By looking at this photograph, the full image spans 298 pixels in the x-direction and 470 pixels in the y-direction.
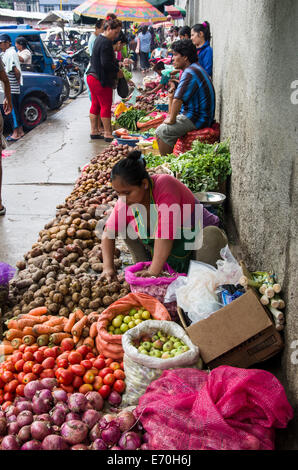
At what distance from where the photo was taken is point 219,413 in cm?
199

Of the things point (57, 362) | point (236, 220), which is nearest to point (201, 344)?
point (57, 362)

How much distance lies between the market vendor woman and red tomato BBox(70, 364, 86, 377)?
34.0 inches

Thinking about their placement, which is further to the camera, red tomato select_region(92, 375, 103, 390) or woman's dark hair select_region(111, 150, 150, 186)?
woman's dark hair select_region(111, 150, 150, 186)

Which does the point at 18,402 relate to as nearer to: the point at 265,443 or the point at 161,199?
the point at 265,443

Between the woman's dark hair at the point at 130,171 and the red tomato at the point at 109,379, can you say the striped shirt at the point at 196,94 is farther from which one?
the red tomato at the point at 109,379

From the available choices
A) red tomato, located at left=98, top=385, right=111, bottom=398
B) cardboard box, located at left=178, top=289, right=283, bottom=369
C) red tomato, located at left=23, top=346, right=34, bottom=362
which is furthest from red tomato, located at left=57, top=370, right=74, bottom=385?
cardboard box, located at left=178, top=289, right=283, bottom=369

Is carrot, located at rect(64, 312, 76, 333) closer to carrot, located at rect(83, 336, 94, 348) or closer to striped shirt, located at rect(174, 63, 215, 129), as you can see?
carrot, located at rect(83, 336, 94, 348)

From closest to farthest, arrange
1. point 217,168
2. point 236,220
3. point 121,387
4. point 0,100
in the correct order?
point 121,387 < point 236,220 < point 217,168 < point 0,100

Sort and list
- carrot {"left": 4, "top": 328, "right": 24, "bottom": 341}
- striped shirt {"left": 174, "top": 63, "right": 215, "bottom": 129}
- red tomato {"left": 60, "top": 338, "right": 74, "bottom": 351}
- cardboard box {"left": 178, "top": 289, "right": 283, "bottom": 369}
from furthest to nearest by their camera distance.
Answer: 1. striped shirt {"left": 174, "top": 63, "right": 215, "bottom": 129}
2. carrot {"left": 4, "top": 328, "right": 24, "bottom": 341}
3. red tomato {"left": 60, "top": 338, "right": 74, "bottom": 351}
4. cardboard box {"left": 178, "top": 289, "right": 283, "bottom": 369}

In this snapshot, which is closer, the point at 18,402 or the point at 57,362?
the point at 18,402

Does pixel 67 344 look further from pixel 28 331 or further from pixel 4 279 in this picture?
pixel 4 279

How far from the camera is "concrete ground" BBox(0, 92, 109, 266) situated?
4871 millimetres

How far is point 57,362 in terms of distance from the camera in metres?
2.76

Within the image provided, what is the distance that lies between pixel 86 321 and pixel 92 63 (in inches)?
233
